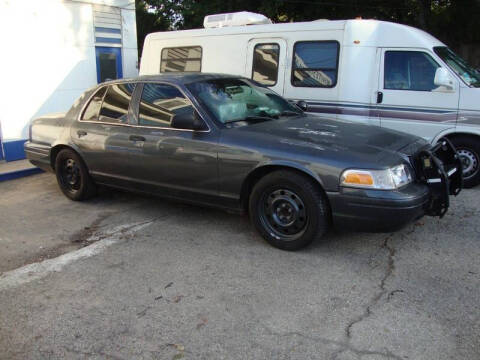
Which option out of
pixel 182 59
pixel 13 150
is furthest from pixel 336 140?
pixel 13 150

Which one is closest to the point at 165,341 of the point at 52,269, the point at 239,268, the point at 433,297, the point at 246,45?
the point at 239,268

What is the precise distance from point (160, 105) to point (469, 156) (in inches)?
164

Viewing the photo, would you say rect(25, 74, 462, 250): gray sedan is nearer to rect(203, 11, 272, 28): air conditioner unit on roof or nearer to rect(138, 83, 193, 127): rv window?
rect(138, 83, 193, 127): rv window

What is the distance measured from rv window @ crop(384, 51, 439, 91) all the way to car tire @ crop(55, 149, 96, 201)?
13.8 feet

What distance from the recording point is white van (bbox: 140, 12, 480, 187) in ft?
20.8

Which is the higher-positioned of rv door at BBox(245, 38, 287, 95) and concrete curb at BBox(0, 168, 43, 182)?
rv door at BBox(245, 38, 287, 95)

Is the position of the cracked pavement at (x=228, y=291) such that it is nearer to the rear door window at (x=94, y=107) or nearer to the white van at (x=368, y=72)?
the rear door window at (x=94, y=107)

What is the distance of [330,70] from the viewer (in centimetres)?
700

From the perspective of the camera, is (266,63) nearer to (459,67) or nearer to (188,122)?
(459,67)

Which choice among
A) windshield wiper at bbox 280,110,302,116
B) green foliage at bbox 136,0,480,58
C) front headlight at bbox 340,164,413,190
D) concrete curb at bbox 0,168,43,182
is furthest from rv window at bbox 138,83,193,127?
green foliage at bbox 136,0,480,58

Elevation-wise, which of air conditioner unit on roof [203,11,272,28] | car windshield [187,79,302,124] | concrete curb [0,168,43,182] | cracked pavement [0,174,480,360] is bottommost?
cracked pavement [0,174,480,360]

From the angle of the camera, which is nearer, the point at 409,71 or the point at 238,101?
the point at 238,101

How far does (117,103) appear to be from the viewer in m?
5.49

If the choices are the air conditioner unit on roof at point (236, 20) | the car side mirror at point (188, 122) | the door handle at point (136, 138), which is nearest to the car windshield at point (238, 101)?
the car side mirror at point (188, 122)
